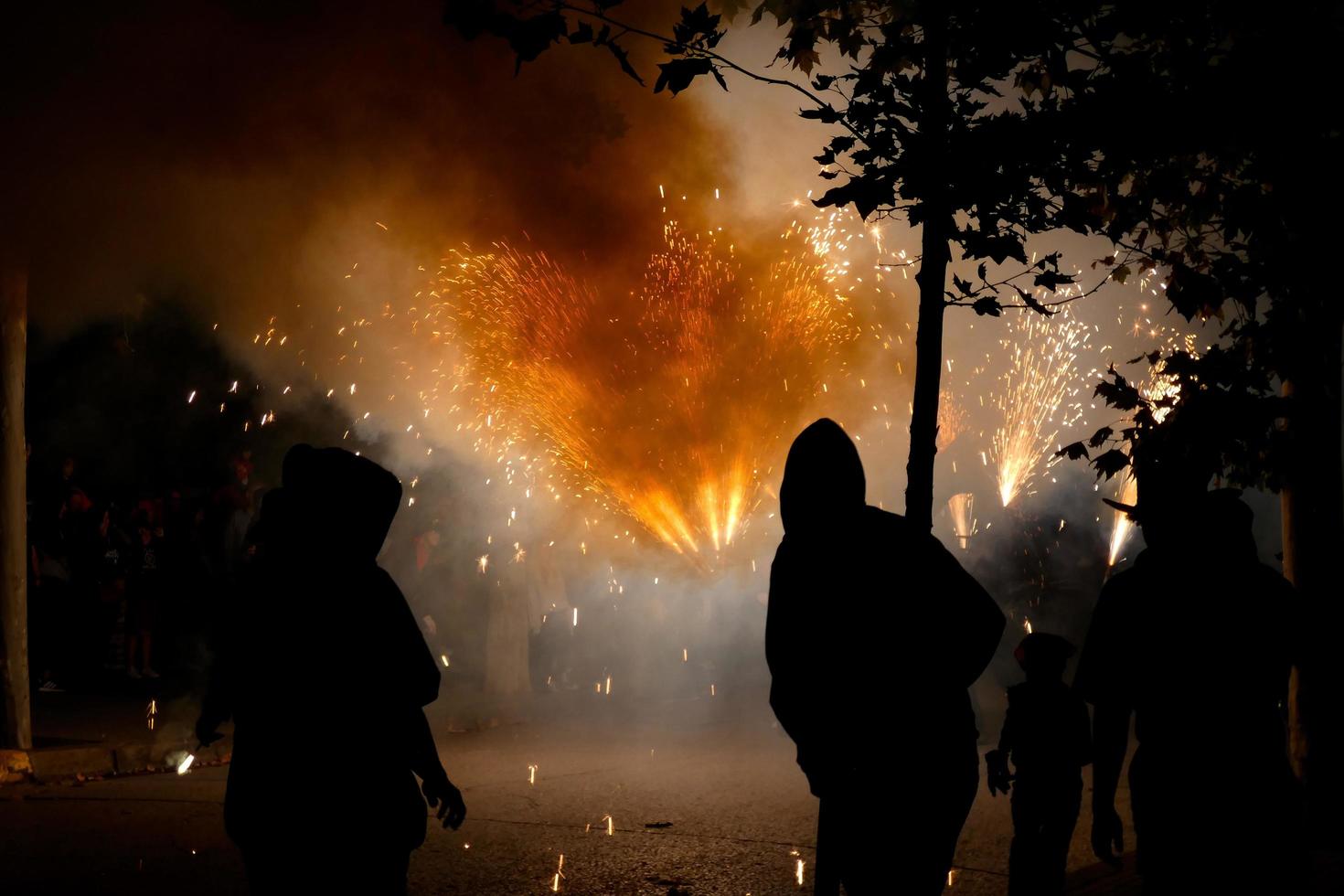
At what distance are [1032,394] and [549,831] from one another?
16.7 m

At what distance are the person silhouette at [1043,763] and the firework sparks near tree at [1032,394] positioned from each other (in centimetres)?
1590

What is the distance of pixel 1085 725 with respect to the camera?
477 centimetres

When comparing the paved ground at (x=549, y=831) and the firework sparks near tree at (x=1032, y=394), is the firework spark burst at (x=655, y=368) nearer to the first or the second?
the firework sparks near tree at (x=1032, y=394)

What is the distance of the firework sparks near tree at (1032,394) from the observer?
20859 millimetres

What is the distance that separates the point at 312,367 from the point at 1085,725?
12.9 metres

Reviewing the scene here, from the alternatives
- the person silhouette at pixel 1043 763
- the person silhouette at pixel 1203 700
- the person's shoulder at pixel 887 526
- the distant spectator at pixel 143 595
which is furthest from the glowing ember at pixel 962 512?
the person's shoulder at pixel 887 526

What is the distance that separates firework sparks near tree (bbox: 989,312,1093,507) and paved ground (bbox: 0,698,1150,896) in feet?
43.3

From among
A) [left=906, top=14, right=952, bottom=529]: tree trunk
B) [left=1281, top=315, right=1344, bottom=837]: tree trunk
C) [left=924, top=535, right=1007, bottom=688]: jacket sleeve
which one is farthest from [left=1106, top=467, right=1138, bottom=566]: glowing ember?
Result: [left=924, top=535, right=1007, bottom=688]: jacket sleeve

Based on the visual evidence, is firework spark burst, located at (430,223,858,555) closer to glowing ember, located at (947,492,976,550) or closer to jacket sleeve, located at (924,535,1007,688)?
glowing ember, located at (947,492,976,550)

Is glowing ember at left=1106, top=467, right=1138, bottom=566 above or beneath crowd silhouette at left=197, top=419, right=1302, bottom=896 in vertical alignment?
above

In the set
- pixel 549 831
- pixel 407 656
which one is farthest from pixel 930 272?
pixel 549 831

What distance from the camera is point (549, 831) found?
6551mm

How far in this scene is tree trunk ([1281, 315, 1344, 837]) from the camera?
A: 598cm

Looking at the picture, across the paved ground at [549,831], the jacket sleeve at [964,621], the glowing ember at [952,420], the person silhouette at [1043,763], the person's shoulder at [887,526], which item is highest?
the glowing ember at [952,420]
